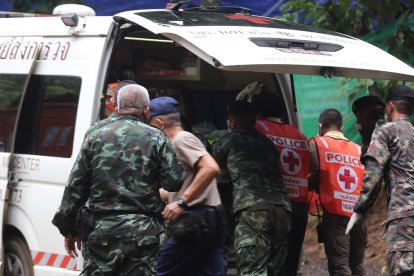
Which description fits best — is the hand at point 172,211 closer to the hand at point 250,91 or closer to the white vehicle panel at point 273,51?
the white vehicle panel at point 273,51

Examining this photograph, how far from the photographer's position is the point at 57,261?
732 cm

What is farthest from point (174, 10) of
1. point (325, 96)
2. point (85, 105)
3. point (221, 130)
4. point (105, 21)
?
point (325, 96)

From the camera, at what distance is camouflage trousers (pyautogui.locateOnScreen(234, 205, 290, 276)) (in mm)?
6980

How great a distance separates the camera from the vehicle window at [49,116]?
736 cm

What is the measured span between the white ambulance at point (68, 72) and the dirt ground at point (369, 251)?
234cm

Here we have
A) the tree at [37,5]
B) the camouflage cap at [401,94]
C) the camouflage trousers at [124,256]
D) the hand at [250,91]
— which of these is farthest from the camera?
the tree at [37,5]

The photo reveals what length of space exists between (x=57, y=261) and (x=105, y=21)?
190 centimetres

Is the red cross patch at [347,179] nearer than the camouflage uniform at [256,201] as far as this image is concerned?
No

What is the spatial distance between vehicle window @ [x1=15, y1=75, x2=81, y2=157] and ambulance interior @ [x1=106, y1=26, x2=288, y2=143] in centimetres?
113

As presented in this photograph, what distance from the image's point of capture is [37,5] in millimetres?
11953

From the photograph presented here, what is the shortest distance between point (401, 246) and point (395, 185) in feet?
1.45

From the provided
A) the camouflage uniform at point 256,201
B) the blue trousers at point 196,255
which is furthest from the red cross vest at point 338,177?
the blue trousers at point 196,255

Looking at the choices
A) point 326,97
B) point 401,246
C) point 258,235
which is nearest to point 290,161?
point 258,235

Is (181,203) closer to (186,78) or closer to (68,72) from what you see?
(68,72)
